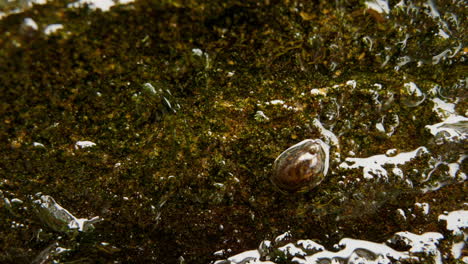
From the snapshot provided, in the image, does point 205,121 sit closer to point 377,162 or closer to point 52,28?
point 52,28

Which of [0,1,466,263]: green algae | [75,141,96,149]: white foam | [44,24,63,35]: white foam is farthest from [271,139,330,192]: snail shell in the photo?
[44,24,63,35]: white foam

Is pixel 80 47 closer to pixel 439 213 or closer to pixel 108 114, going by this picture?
pixel 108 114

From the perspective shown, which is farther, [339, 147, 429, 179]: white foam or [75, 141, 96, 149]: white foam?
[339, 147, 429, 179]: white foam

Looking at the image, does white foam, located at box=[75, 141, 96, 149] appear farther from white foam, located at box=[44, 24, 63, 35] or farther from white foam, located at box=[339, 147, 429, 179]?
white foam, located at box=[339, 147, 429, 179]

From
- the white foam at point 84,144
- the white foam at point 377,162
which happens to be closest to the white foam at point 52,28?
the white foam at point 84,144

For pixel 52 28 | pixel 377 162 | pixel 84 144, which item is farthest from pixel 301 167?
pixel 52 28

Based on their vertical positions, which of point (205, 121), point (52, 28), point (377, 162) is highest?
point (52, 28)

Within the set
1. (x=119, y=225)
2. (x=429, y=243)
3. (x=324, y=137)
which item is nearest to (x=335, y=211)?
(x=324, y=137)
